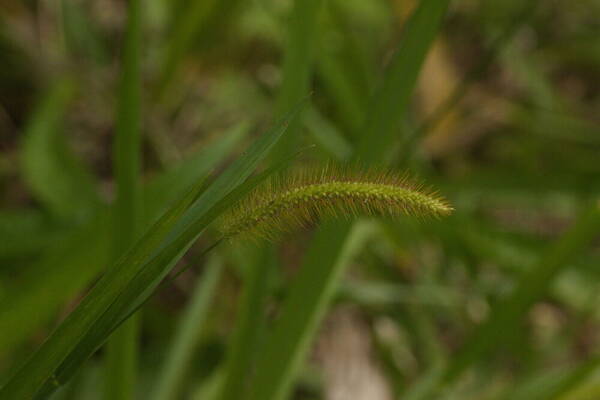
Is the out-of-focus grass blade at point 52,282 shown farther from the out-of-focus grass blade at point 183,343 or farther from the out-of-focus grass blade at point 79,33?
the out-of-focus grass blade at point 79,33

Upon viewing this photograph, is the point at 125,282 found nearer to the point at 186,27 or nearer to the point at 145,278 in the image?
the point at 145,278

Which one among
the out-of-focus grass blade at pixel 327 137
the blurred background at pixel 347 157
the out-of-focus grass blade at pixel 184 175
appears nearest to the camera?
the out-of-focus grass blade at pixel 184 175

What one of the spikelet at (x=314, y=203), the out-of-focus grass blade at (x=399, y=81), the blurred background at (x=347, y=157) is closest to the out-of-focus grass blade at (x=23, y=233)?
the blurred background at (x=347, y=157)

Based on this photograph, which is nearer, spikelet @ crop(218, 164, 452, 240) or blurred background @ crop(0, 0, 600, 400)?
spikelet @ crop(218, 164, 452, 240)

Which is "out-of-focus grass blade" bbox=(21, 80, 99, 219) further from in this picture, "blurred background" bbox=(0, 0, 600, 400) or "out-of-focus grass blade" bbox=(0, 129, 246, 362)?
"out-of-focus grass blade" bbox=(0, 129, 246, 362)

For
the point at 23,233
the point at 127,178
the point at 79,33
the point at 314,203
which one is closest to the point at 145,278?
the point at 314,203

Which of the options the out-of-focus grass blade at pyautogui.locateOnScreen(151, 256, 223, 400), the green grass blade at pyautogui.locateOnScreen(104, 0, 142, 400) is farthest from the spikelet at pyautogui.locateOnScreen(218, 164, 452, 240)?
the out-of-focus grass blade at pyautogui.locateOnScreen(151, 256, 223, 400)
